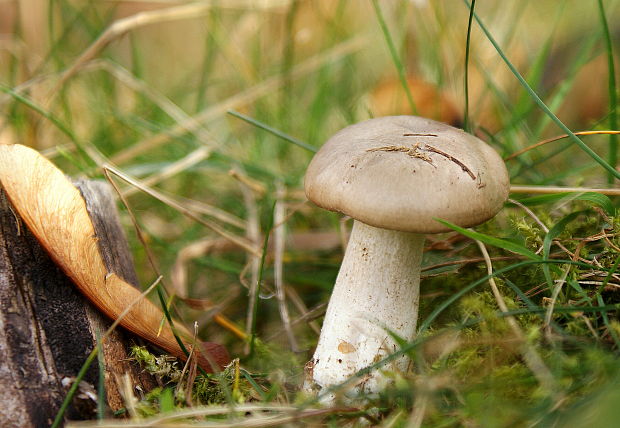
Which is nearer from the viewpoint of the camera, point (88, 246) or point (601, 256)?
point (88, 246)

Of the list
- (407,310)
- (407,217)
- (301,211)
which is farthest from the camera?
(301,211)

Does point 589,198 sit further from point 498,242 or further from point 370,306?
point 370,306

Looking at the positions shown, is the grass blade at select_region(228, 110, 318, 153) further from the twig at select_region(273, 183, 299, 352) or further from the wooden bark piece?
the wooden bark piece

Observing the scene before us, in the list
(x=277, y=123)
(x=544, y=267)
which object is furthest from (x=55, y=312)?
(x=277, y=123)

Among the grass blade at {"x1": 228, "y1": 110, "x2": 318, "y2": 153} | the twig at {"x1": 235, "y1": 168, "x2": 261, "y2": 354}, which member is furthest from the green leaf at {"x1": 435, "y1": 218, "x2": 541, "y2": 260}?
the twig at {"x1": 235, "y1": 168, "x2": 261, "y2": 354}

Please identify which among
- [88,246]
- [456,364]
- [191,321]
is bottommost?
[191,321]

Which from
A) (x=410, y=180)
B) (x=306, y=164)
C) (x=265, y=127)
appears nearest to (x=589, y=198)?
(x=410, y=180)

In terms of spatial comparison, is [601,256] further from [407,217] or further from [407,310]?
[407,217]
